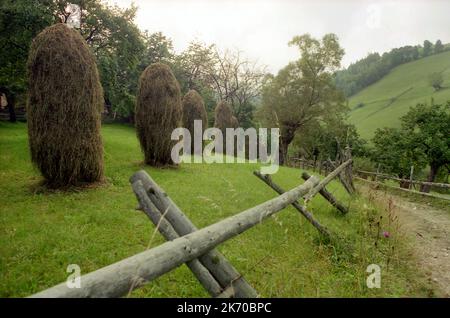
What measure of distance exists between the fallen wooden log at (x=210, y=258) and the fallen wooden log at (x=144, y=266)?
20cm

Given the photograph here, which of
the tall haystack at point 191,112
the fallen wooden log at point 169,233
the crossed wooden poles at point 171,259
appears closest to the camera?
the crossed wooden poles at point 171,259

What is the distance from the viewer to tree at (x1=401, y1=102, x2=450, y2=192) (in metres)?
20.9

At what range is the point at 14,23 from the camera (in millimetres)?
13477

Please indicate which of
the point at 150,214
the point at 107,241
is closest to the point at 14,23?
the point at 107,241

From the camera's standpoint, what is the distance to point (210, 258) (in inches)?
102

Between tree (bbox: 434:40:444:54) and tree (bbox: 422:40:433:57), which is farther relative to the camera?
tree (bbox: 422:40:433:57)

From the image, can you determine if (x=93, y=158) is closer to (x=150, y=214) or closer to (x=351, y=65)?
(x=150, y=214)

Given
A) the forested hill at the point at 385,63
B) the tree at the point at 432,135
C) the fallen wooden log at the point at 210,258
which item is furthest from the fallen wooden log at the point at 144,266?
the forested hill at the point at 385,63

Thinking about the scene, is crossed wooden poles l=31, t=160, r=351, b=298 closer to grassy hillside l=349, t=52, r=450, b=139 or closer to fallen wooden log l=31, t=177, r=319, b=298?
fallen wooden log l=31, t=177, r=319, b=298

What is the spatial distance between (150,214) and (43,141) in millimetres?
6144

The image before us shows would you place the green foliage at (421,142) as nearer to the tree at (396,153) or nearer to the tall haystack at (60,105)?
the tree at (396,153)

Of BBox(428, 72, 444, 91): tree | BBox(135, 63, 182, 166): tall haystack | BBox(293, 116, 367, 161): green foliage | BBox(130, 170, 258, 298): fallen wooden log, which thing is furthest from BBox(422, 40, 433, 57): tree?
BBox(130, 170, 258, 298): fallen wooden log

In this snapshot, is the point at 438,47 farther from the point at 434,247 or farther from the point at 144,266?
the point at 144,266
